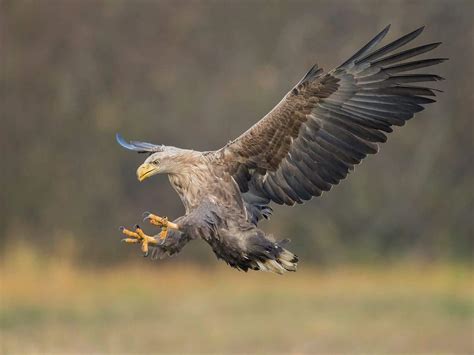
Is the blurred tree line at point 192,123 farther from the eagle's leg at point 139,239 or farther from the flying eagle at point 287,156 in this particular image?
the eagle's leg at point 139,239

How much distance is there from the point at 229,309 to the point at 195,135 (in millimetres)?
4296

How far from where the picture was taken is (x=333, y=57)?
63.8ft

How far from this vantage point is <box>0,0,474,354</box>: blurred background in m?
19.0

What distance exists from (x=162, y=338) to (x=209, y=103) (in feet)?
24.3

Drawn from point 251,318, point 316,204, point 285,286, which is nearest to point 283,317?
point 251,318

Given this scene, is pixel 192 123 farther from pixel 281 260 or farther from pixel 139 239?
pixel 139 239

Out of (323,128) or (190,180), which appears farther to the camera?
(323,128)

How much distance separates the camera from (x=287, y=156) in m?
8.64

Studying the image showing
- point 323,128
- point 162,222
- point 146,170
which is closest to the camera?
point 162,222

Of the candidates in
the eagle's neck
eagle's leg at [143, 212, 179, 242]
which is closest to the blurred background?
the eagle's neck

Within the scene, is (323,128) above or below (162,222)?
above

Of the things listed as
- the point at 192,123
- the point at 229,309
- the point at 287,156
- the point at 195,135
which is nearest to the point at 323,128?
the point at 287,156

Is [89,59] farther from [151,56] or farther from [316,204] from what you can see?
[316,204]

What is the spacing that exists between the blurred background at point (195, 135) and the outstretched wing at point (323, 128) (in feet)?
30.1
